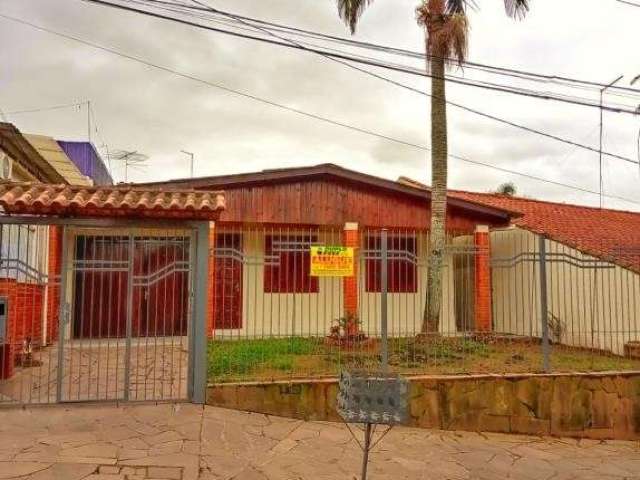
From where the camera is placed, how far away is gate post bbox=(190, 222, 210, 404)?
21.4ft

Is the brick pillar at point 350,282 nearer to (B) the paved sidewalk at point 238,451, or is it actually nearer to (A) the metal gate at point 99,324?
(A) the metal gate at point 99,324

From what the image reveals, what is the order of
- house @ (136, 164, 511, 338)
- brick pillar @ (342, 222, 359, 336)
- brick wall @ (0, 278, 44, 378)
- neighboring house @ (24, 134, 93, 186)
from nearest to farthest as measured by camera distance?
brick wall @ (0, 278, 44, 378) → house @ (136, 164, 511, 338) → brick pillar @ (342, 222, 359, 336) → neighboring house @ (24, 134, 93, 186)

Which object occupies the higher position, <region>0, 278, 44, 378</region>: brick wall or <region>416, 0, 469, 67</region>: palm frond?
<region>416, 0, 469, 67</region>: palm frond

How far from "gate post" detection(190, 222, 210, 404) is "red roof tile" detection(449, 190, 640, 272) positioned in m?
7.61

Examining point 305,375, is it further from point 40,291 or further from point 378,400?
point 40,291

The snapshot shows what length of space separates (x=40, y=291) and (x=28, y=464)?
566cm

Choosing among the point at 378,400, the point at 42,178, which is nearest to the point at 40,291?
the point at 42,178

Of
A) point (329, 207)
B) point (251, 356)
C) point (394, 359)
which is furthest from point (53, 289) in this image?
point (394, 359)

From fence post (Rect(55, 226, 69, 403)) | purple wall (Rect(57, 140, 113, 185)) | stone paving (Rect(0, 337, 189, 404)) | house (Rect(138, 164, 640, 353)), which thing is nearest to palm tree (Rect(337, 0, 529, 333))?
house (Rect(138, 164, 640, 353))

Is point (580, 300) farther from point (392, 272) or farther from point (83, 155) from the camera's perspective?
point (83, 155)

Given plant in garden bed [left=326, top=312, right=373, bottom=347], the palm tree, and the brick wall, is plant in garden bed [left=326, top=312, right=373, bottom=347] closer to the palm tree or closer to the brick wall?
the palm tree

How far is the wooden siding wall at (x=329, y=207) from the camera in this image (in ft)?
37.0

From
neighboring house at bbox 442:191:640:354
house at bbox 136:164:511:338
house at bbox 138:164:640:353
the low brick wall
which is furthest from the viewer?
house at bbox 136:164:511:338

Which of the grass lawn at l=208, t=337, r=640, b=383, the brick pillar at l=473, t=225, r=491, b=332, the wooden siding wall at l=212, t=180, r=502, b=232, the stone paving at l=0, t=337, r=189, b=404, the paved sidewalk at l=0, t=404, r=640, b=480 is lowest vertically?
the paved sidewalk at l=0, t=404, r=640, b=480
